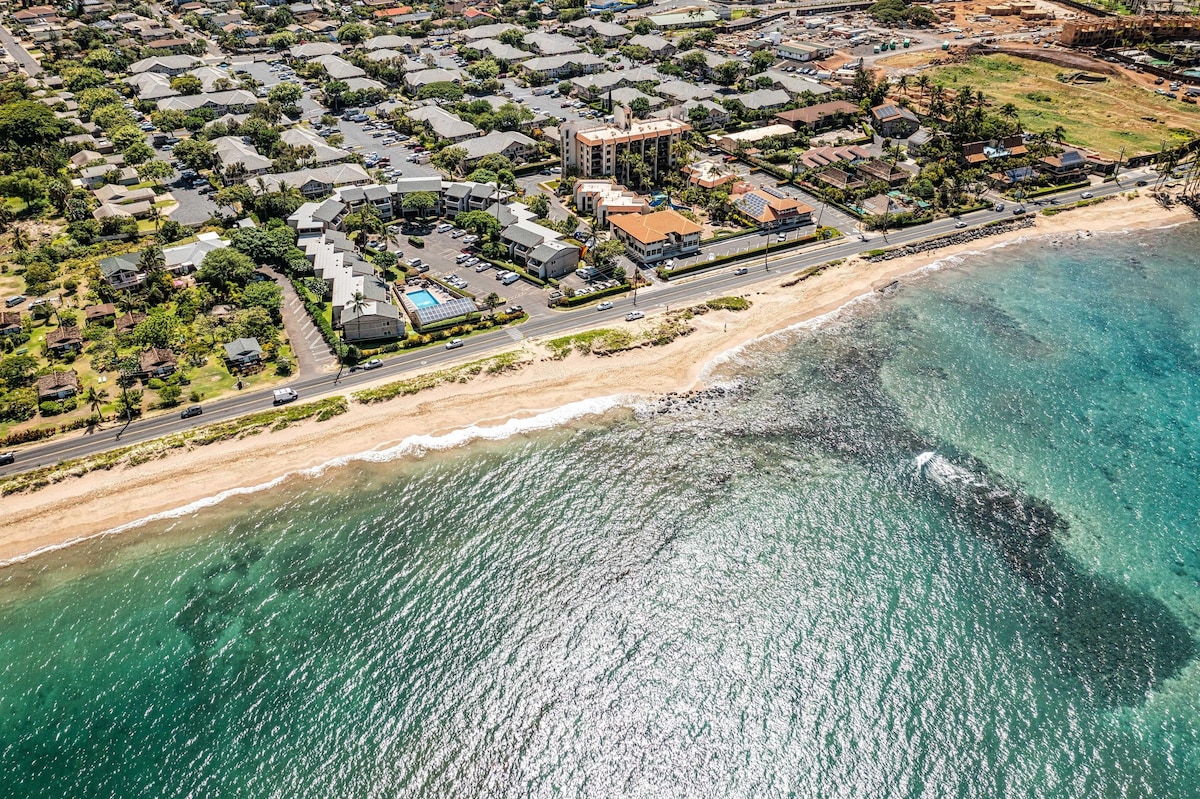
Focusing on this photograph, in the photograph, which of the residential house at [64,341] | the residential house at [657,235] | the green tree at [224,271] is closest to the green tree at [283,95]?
the green tree at [224,271]

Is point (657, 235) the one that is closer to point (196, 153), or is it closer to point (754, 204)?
point (754, 204)

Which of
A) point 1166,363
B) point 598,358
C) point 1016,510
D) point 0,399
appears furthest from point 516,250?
point 1166,363

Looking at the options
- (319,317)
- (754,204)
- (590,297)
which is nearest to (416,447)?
(319,317)

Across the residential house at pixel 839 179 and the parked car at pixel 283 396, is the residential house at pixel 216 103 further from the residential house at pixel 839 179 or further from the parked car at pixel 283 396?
the residential house at pixel 839 179

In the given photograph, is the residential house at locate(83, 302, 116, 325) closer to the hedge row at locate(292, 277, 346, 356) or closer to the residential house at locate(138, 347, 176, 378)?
the residential house at locate(138, 347, 176, 378)

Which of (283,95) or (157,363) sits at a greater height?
(283,95)
